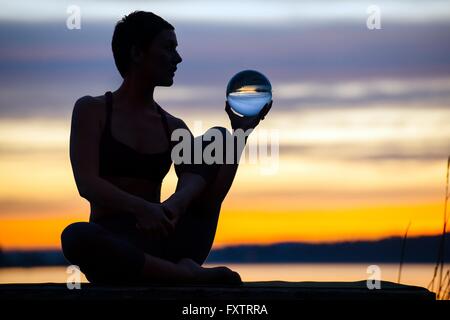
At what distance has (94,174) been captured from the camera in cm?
646

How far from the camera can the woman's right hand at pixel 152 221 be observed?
20.5 ft

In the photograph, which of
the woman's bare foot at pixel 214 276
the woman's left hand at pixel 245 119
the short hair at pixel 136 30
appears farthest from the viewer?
the woman's left hand at pixel 245 119

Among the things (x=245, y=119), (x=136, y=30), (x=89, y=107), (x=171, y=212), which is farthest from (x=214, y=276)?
(x=136, y=30)

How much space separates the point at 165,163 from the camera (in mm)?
6816

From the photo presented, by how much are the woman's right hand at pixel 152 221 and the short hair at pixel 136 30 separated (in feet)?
3.90

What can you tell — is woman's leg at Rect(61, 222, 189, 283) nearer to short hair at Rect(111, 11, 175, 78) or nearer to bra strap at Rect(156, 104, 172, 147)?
bra strap at Rect(156, 104, 172, 147)

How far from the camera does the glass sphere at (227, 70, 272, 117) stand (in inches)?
276

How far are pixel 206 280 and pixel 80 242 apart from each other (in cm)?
81

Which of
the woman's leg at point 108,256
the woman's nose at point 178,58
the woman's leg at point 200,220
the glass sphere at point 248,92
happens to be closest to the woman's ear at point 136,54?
the woman's nose at point 178,58

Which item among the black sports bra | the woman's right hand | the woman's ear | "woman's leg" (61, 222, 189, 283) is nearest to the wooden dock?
"woman's leg" (61, 222, 189, 283)

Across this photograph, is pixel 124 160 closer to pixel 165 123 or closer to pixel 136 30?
pixel 165 123

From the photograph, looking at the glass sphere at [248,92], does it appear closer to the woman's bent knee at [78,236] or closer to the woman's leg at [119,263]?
the woman's leg at [119,263]
